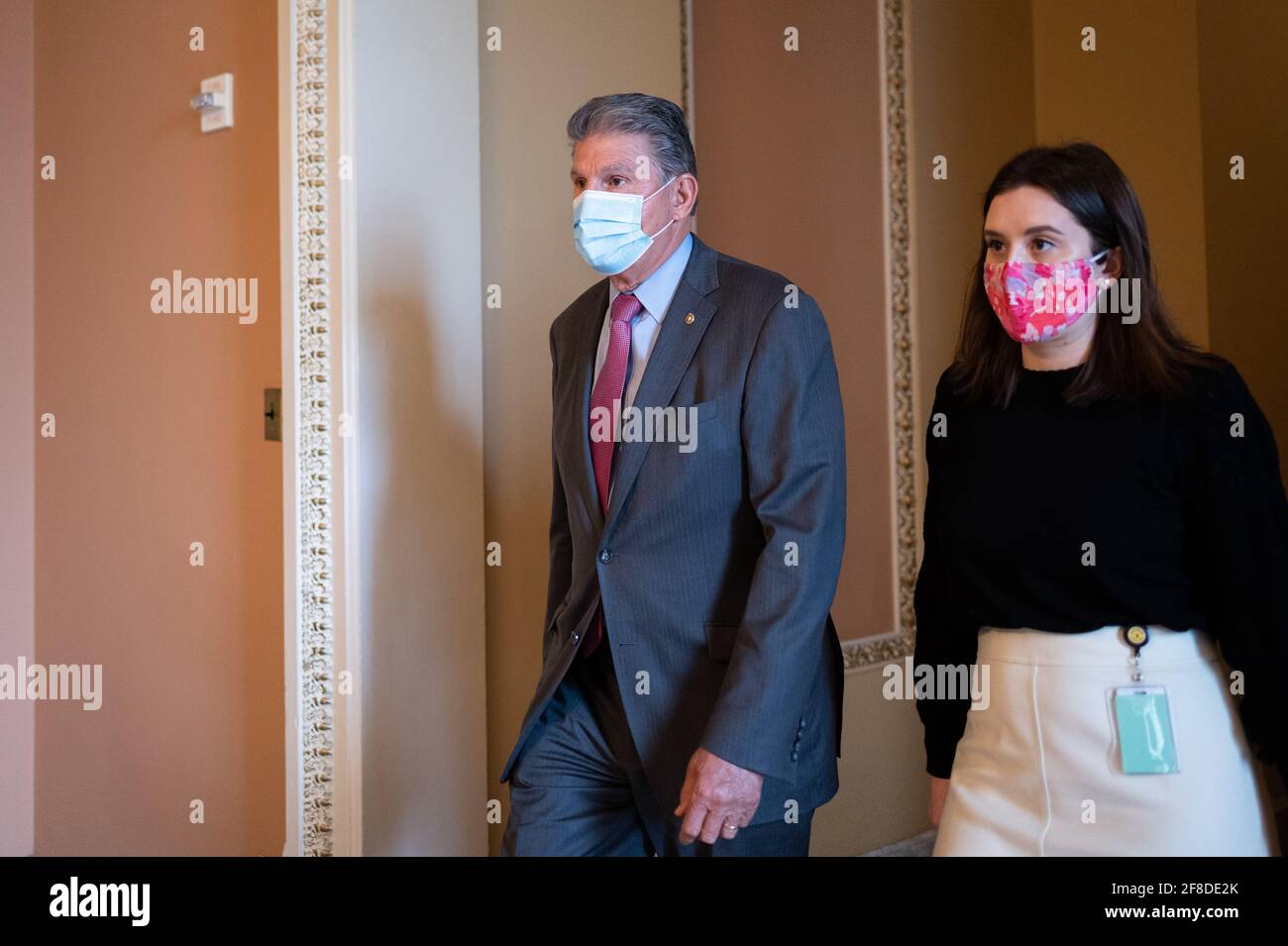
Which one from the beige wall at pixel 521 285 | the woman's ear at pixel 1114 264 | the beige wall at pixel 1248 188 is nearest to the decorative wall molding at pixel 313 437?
the beige wall at pixel 521 285

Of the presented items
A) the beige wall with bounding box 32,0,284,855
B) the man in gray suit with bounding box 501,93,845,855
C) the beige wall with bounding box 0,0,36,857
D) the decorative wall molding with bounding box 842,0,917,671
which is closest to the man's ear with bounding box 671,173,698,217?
the man in gray suit with bounding box 501,93,845,855

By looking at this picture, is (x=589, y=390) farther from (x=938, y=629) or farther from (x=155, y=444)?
(x=155, y=444)

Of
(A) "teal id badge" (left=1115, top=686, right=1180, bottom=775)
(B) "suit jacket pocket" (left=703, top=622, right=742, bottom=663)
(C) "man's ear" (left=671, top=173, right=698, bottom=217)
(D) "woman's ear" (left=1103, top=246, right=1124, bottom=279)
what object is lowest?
(A) "teal id badge" (left=1115, top=686, right=1180, bottom=775)

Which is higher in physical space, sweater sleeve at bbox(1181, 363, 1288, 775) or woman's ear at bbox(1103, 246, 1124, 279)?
woman's ear at bbox(1103, 246, 1124, 279)

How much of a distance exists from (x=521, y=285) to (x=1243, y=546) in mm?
1776

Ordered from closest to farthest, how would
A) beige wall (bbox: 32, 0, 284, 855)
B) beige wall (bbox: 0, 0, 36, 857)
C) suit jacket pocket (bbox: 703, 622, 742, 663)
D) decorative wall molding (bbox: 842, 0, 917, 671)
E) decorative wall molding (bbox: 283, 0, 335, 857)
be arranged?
suit jacket pocket (bbox: 703, 622, 742, 663)
decorative wall molding (bbox: 283, 0, 335, 857)
beige wall (bbox: 32, 0, 284, 855)
beige wall (bbox: 0, 0, 36, 857)
decorative wall molding (bbox: 842, 0, 917, 671)

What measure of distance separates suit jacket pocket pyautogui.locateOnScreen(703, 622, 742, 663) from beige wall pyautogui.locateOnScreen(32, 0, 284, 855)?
1.28 meters

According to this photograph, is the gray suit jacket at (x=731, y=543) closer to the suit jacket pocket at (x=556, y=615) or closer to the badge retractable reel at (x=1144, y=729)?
the suit jacket pocket at (x=556, y=615)

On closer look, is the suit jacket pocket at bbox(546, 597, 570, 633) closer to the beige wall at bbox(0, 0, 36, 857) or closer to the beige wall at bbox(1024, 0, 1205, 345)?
the beige wall at bbox(0, 0, 36, 857)

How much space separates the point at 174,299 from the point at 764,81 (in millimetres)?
1803

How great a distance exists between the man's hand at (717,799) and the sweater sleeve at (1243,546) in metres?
0.69

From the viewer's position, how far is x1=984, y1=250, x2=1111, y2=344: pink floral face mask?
1783 mm
